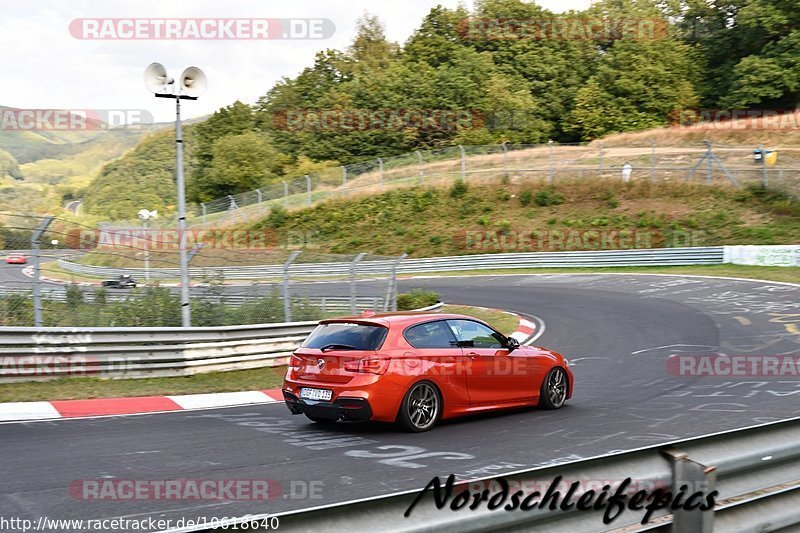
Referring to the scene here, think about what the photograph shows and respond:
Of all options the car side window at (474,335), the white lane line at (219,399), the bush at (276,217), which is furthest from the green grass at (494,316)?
the bush at (276,217)

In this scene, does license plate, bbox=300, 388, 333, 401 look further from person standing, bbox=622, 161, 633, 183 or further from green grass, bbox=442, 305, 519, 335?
person standing, bbox=622, 161, 633, 183

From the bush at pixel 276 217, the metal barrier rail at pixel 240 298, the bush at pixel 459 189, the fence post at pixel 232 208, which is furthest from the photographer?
the bush at pixel 276 217

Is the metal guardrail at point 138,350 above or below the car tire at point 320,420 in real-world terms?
above

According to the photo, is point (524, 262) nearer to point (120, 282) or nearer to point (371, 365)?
point (120, 282)

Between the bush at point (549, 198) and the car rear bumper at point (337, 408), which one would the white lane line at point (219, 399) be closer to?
the car rear bumper at point (337, 408)

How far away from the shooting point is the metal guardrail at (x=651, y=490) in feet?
8.30

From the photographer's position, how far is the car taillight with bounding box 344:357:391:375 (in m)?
8.80

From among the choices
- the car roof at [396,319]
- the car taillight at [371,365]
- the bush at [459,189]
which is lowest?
the car taillight at [371,365]

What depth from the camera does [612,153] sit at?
48.5 m

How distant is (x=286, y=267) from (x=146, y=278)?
2492mm

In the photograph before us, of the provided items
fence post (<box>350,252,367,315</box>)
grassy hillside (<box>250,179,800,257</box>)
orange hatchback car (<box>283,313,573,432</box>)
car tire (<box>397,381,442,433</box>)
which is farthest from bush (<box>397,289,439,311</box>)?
grassy hillside (<box>250,179,800,257</box>)

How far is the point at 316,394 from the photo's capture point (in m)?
9.05

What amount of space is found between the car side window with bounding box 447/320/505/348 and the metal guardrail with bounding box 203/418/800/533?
6.28 m

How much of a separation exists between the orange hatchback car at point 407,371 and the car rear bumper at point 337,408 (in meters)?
0.01
